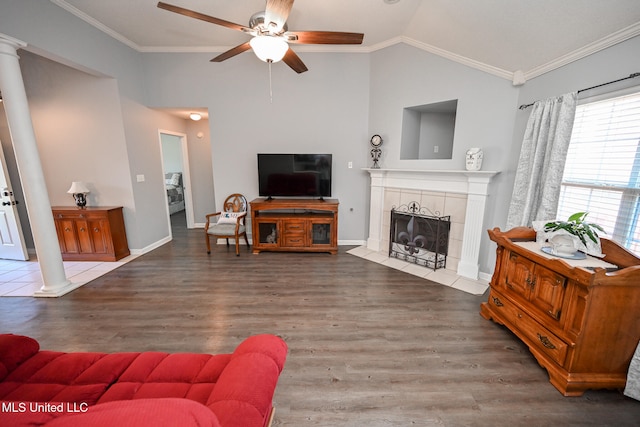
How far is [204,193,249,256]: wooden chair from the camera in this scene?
3.96 metres

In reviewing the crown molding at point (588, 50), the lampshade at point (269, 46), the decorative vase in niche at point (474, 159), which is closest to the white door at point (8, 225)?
the lampshade at point (269, 46)

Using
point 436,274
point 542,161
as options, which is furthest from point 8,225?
point 542,161

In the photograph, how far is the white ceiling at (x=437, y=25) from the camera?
1938mm

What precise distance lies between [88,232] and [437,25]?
5349 millimetres

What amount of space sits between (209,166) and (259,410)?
5468mm

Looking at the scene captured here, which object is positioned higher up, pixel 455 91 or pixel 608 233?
pixel 455 91

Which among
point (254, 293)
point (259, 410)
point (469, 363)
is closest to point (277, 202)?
point (254, 293)

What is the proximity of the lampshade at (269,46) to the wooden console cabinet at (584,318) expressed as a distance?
8.31ft

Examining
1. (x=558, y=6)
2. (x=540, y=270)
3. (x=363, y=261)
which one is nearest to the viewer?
(x=540, y=270)

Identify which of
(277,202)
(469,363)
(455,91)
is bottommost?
(469,363)

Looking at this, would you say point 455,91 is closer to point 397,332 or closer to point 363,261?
point 363,261

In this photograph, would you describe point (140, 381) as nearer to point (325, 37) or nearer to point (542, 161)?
point (325, 37)

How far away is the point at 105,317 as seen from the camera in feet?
7.76

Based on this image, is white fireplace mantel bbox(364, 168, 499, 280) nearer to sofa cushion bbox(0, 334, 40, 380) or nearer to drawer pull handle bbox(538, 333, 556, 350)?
drawer pull handle bbox(538, 333, 556, 350)
